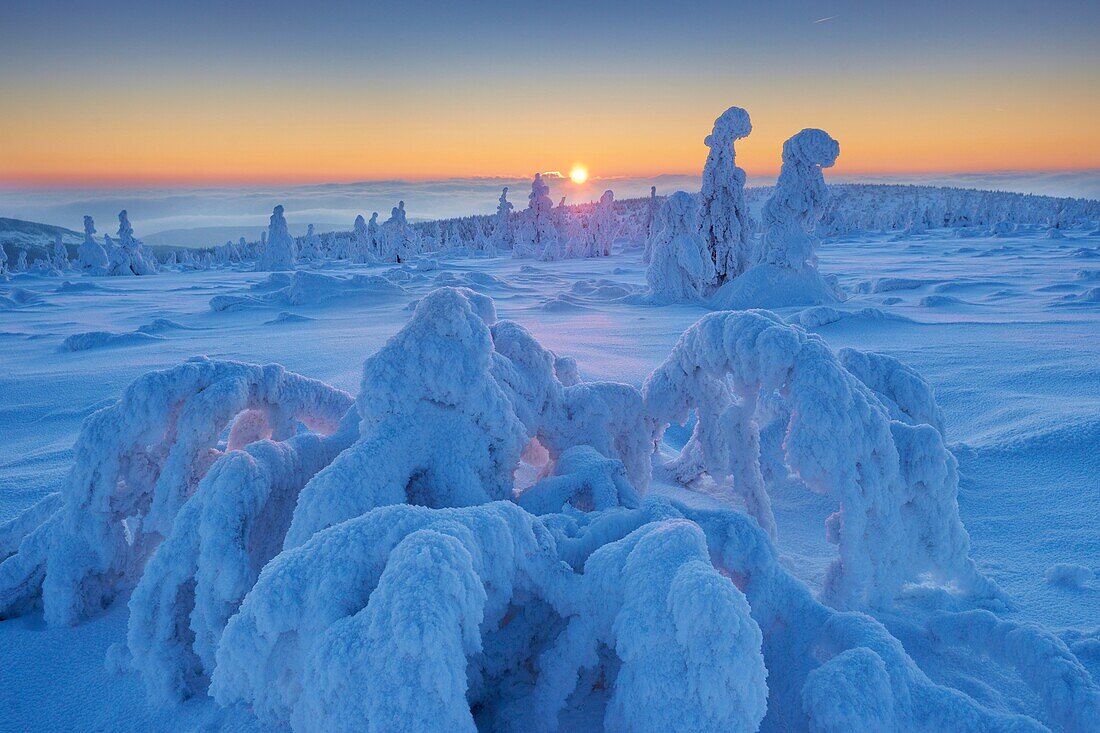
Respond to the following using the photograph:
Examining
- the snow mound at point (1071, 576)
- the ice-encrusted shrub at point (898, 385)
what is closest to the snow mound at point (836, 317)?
the ice-encrusted shrub at point (898, 385)

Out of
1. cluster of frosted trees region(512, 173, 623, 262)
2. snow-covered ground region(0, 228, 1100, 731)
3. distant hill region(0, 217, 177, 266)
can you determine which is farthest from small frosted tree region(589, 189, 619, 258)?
distant hill region(0, 217, 177, 266)

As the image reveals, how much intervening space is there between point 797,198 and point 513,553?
14247mm

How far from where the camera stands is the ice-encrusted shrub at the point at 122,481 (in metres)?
2.23

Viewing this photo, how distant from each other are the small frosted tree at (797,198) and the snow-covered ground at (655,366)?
193cm

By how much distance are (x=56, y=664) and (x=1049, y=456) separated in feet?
17.0

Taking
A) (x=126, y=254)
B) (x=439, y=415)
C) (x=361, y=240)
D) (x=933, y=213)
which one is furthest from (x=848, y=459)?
(x=933, y=213)

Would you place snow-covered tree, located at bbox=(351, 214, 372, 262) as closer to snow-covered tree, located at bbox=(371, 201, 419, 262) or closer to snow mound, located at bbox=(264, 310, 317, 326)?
snow-covered tree, located at bbox=(371, 201, 419, 262)

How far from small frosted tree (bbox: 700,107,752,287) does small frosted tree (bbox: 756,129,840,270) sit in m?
1.43

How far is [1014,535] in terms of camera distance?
9.78 feet

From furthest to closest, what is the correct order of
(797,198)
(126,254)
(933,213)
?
1. (933,213)
2. (126,254)
3. (797,198)

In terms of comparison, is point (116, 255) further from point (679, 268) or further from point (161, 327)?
point (679, 268)

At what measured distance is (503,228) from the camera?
49156mm

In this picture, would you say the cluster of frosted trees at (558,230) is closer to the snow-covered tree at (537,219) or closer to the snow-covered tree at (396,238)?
the snow-covered tree at (537,219)

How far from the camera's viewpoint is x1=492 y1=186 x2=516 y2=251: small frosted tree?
154 feet
